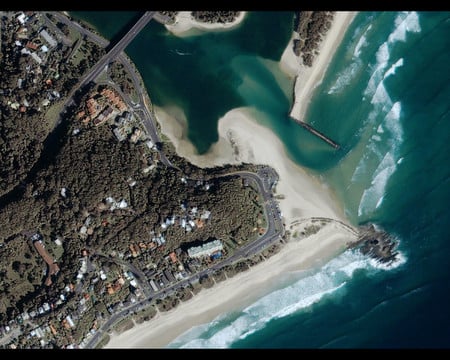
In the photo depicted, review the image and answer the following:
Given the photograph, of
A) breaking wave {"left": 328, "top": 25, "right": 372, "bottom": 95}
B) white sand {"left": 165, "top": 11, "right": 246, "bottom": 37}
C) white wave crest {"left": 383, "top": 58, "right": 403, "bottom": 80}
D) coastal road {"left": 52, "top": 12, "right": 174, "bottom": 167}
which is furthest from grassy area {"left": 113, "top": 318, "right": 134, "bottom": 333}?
white wave crest {"left": 383, "top": 58, "right": 403, "bottom": 80}

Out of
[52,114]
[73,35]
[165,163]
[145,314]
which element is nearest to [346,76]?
[165,163]

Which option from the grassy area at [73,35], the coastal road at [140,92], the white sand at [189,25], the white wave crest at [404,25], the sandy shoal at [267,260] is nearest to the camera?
the white wave crest at [404,25]

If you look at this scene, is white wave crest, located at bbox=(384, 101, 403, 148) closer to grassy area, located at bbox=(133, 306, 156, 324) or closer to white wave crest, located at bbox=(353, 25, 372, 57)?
white wave crest, located at bbox=(353, 25, 372, 57)

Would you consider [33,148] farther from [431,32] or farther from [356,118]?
[431,32]

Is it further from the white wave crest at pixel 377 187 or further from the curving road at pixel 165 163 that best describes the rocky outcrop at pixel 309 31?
the white wave crest at pixel 377 187

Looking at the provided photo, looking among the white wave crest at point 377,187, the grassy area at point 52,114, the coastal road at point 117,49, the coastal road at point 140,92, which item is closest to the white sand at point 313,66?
the white wave crest at point 377,187
